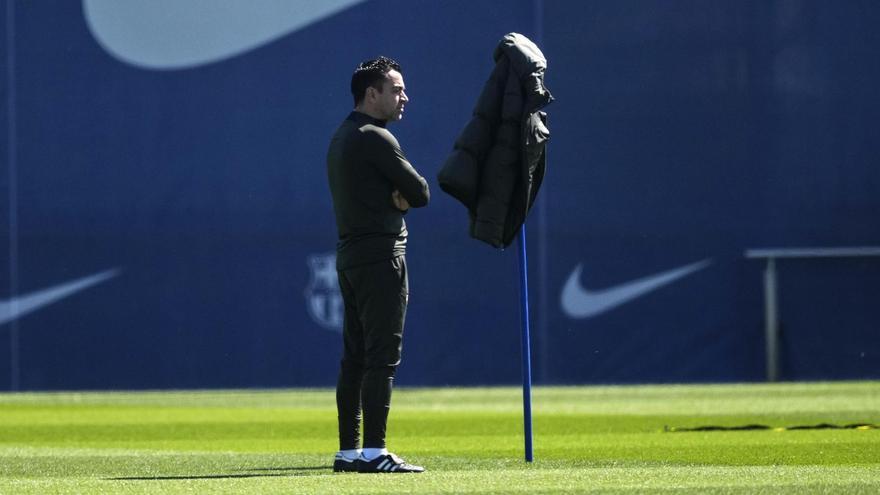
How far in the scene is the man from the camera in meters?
7.89

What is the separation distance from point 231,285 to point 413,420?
6633 millimetres

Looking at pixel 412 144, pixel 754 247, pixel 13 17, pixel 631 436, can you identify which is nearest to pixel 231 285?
pixel 412 144

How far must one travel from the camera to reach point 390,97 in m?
8.02

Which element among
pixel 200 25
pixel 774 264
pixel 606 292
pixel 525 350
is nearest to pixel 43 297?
pixel 200 25

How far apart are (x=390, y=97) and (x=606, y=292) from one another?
45.9ft

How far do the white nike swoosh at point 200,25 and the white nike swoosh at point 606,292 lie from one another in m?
4.21

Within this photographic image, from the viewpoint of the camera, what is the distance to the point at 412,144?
21.5 m

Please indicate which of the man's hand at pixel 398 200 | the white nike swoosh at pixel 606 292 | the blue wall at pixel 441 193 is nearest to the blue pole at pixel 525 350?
the man's hand at pixel 398 200

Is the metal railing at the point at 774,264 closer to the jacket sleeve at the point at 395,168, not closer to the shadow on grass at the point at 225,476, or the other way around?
the shadow on grass at the point at 225,476

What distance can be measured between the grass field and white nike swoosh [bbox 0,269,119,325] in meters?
1.03

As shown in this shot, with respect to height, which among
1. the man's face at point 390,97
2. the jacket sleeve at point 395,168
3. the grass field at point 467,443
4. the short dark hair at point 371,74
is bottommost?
the grass field at point 467,443

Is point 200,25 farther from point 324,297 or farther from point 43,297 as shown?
point 43,297

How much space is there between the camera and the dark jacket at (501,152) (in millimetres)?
7988

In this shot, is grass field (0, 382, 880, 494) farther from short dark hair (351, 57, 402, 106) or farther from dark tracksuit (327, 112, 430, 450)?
short dark hair (351, 57, 402, 106)
